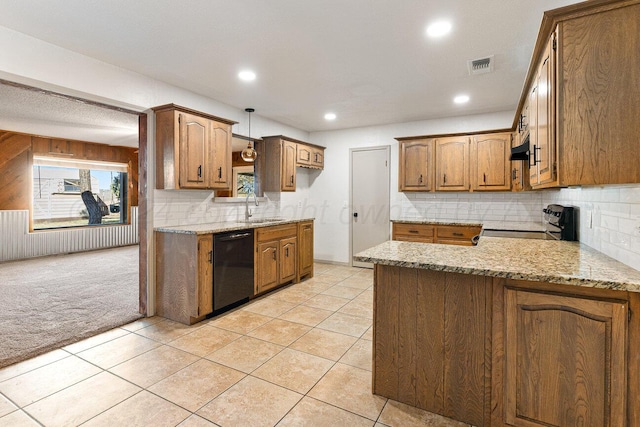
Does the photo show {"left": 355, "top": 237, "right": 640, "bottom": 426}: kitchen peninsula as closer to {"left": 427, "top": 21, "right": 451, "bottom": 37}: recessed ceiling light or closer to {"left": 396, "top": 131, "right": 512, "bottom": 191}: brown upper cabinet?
{"left": 427, "top": 21, "right": 451, "bottom": 37}: recessed ceiling light

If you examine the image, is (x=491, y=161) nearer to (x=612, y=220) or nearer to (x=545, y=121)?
(x=612, y=220)

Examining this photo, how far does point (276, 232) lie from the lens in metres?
4.22

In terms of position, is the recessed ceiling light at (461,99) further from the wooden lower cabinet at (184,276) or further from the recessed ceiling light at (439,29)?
the wooden lower cabinet at (184,276)

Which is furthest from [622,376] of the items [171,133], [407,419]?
[171,133]

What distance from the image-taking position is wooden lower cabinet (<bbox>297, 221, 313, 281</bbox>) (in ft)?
15.6

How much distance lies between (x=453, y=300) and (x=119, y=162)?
851 centimetres

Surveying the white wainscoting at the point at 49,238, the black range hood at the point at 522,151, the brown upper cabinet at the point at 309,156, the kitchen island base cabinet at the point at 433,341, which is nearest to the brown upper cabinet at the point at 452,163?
the black range hood at the point at 522,151

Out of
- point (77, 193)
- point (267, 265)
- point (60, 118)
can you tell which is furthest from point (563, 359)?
point (77, 193)

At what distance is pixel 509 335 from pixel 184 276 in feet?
9.27

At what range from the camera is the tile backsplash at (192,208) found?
3484 mm

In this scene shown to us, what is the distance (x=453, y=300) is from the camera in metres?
1.74

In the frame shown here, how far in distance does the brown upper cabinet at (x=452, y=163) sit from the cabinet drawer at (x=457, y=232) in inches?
24.5

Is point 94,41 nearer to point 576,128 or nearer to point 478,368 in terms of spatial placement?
point 576,128

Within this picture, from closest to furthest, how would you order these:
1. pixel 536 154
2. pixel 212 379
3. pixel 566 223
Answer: pixel 536 154, pixel 212 379, pixel 566 223
